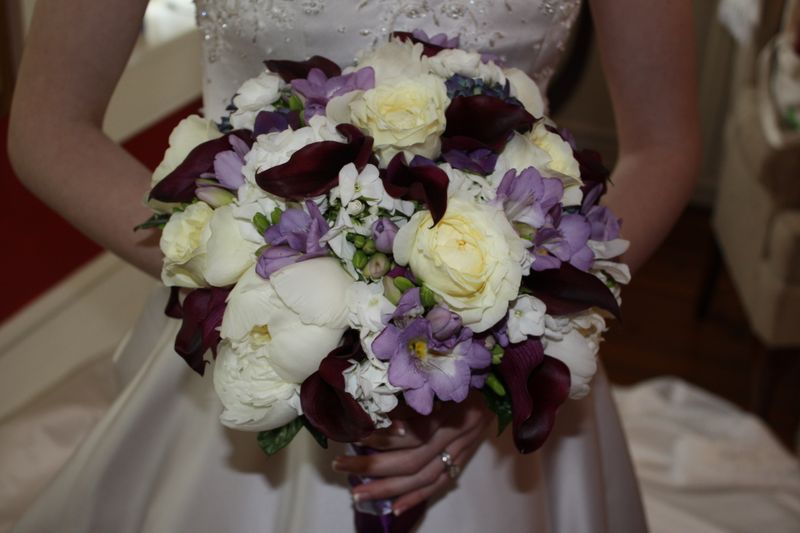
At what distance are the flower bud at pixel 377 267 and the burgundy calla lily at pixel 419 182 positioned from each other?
0.06 metres

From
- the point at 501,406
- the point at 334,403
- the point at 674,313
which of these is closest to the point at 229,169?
the point at 334,403

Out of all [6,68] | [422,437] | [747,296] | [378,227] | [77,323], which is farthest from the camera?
[747,296]

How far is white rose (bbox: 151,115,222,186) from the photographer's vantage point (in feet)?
3.13

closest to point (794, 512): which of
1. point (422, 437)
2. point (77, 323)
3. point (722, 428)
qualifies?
point (722, 428)

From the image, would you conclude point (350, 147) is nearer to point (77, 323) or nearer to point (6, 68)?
point (6, 68)

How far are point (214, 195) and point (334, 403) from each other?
22 cm

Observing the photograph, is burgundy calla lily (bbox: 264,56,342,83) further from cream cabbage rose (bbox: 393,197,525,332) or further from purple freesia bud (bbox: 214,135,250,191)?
cream cabbage rose (bbox: 393,197,525,332)

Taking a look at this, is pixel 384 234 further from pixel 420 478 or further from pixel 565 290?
pixel 420 478

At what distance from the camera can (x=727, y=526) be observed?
1.90 meters

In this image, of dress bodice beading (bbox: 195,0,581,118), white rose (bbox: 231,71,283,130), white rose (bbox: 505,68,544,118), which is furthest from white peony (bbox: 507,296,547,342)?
dress bodice beading (bbox: 195,0,581,118)

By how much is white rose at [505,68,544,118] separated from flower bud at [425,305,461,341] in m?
0.26

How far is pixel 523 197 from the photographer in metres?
0.84

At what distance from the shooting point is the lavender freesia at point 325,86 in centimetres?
92

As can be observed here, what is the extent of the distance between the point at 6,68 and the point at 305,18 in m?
1.20
